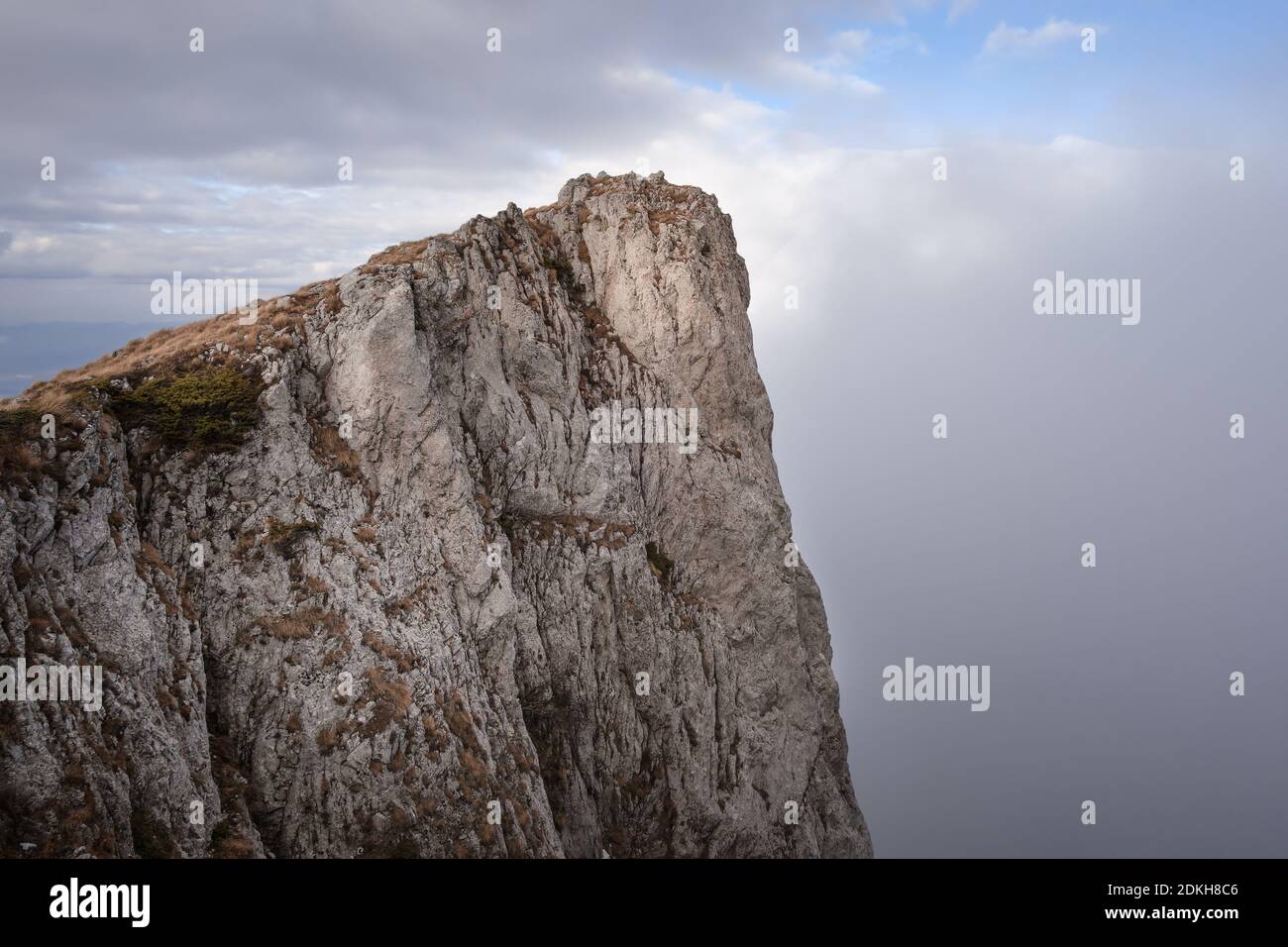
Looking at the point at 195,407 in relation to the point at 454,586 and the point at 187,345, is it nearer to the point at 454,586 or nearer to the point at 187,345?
the point at 187,345

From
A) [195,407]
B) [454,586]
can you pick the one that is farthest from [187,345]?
[454,586]

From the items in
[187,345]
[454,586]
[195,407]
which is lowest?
[454,586]

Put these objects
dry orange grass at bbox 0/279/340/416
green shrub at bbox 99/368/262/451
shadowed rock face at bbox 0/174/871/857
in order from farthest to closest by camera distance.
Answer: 1. green shrub at bbox 99/368/262/451
2. dry orange grass at bbox 0/279/340/416
3. shadowed rock face at bbox 0/174/871/857

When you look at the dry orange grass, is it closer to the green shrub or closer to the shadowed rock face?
the shadowed rock face

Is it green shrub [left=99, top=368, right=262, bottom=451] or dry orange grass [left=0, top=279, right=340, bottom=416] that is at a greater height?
dry orange grass [left=0, top=279, right=340, bottom=416]

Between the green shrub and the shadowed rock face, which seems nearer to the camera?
the shadowed rock face

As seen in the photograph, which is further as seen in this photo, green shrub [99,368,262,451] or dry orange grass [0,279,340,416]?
green shrub [99,368,262,451]

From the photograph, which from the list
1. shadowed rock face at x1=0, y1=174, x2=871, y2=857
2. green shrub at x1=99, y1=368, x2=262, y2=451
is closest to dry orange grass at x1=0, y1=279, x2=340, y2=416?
shadowed rock face at x1=0, y1=174, x2=871, y2=857

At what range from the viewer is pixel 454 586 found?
31469mm

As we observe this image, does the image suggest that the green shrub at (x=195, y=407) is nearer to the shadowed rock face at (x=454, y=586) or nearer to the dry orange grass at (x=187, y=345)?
the shadowed rock face at (x=454, y=586)

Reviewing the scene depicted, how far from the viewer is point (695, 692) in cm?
4025

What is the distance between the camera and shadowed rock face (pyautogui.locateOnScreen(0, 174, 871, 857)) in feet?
77.0

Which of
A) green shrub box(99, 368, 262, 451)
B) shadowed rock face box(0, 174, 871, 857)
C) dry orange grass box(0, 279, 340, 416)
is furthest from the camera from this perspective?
green shrub box(99, 368, 262, 451)

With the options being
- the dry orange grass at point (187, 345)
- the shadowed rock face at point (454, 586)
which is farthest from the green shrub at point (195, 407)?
the dry orange grass at point (187, 345)
